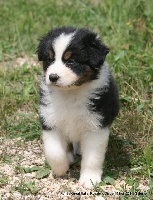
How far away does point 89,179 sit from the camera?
5.43 metres

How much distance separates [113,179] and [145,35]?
12.0 feet

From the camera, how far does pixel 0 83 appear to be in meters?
7.74

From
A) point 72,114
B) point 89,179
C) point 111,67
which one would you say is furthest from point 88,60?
point 111,67

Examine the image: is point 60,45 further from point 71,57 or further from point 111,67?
point 111,67

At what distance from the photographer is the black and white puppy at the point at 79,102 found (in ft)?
16.8

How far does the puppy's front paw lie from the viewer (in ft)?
17.7

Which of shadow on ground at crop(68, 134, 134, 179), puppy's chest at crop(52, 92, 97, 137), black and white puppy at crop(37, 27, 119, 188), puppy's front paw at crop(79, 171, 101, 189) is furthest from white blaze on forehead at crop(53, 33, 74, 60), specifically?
shadow on ground at crop(68, 134, 134, 179)

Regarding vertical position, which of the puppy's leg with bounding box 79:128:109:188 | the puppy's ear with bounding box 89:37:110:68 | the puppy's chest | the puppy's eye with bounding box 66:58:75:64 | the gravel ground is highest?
the puppy's ear with bounding box 89:37:110:68

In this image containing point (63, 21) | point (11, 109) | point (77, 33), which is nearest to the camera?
point (77, 33)

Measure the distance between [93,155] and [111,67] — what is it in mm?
2472

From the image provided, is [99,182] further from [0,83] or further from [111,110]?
[0,83]

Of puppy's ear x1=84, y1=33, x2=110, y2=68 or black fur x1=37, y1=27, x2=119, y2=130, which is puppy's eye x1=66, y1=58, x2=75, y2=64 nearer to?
black fur x1=37, y1=27, x2=119, y2=130

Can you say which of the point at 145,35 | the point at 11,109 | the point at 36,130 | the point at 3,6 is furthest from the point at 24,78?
the point at 3,6

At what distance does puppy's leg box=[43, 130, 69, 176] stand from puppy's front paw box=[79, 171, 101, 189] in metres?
0.24
